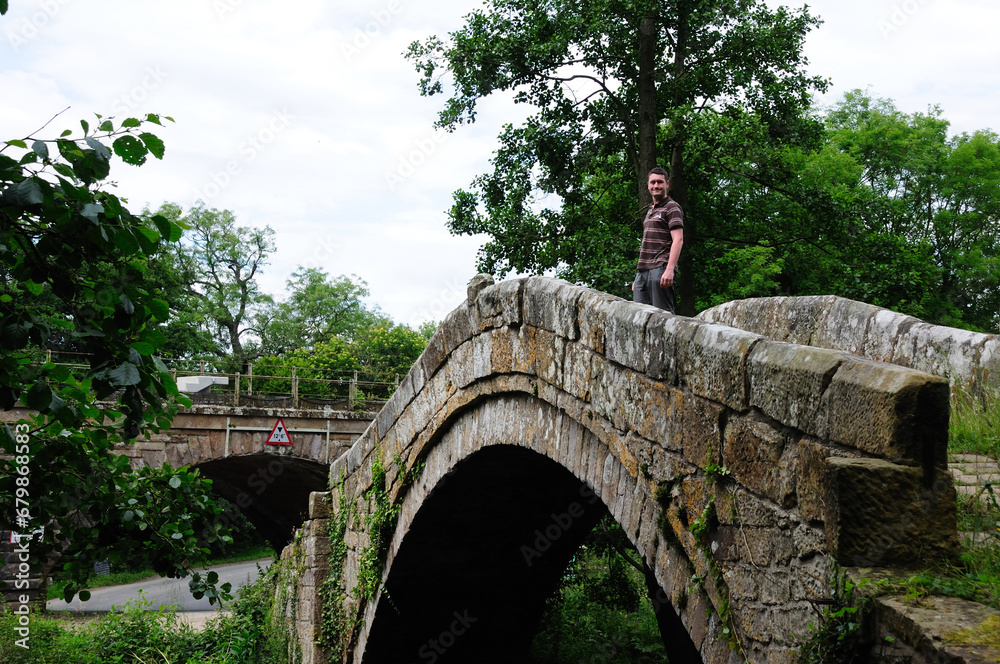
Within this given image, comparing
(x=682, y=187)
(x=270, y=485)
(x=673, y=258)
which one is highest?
(x=682, y=187)

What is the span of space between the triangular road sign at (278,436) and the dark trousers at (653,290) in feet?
41.4

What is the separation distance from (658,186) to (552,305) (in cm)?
140

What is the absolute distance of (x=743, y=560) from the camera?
2736mm

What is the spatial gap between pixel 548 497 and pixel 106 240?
A: 4553 mm

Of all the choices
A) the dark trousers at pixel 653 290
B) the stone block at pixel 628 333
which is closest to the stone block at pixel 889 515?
the stone block at pixel 628 333

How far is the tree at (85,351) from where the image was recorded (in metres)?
2.65

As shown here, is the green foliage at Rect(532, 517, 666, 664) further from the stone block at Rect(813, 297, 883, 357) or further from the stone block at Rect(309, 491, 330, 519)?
the stone block at Rect(813, 297, 883, 357)

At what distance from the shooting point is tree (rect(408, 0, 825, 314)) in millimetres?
10453

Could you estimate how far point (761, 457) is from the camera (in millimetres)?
2668

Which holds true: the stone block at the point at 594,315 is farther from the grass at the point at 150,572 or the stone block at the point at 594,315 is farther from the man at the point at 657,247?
the grass at the point at 150,572

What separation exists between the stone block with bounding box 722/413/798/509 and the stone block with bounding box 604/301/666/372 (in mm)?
694

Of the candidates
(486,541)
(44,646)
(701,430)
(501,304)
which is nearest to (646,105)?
(486,541)

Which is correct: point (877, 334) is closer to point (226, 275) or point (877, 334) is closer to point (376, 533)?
point (376, 533)

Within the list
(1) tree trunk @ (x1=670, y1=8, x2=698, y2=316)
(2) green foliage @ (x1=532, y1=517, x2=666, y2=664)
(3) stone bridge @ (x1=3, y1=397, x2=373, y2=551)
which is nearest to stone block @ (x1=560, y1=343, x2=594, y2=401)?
(2) green foliage @ (x1=532, y1=517, x2=666, y2=664)
